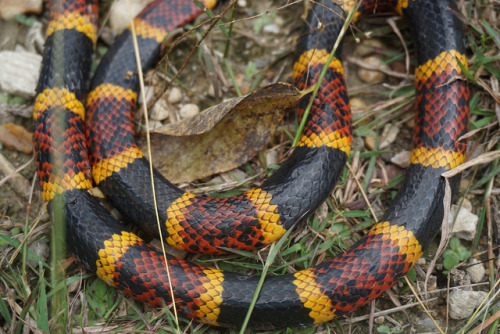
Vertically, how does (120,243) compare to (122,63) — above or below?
below

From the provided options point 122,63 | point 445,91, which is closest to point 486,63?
point 445,91

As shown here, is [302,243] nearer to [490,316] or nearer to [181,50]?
[490,316]

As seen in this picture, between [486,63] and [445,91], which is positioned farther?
[486,63]

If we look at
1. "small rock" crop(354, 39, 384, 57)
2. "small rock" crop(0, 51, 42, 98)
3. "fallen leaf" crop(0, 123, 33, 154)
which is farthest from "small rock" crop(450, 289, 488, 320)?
"small rock" crop(0, 51, 42, 98)

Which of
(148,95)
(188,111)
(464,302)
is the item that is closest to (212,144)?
(188,111)

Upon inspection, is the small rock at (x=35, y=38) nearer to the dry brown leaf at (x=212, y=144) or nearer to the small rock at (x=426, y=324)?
the dry brown leaf at (x=212, y=144)

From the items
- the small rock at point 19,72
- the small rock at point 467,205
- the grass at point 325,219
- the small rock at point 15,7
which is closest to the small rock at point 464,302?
the grass at point 325,219
